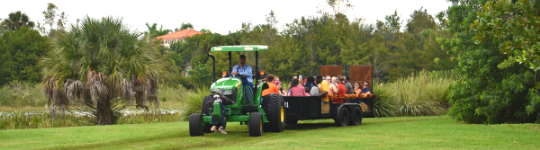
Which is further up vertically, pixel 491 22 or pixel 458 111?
pixel 491 22

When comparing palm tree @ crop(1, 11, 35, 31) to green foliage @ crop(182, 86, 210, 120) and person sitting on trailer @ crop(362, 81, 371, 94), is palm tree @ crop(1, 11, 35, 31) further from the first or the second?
person sitting on trailer @ crop(362, 81, 371, 94)

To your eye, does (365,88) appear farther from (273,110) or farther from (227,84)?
(227,84)

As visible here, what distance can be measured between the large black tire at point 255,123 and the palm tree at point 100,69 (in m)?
7.24

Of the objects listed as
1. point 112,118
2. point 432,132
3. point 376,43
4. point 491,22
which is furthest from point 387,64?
point 491,22

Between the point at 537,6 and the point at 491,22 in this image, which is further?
the point at 537,6

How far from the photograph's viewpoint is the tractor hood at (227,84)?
11.1m

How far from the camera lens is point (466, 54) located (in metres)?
13.8

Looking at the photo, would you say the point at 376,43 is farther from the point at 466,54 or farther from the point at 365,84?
the point at 466,54

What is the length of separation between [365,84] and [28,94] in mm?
Answer: 19876

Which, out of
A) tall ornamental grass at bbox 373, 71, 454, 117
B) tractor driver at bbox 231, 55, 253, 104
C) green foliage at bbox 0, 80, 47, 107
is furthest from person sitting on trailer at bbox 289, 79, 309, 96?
green foliage at bbox 0, 80, 47, 107

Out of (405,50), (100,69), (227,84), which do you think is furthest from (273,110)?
(405,50)

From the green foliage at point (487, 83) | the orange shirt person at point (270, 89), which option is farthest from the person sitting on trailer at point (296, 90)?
the green foliage at point (487, 83)

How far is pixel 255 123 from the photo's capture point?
10914mm

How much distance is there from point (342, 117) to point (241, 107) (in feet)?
11.8
